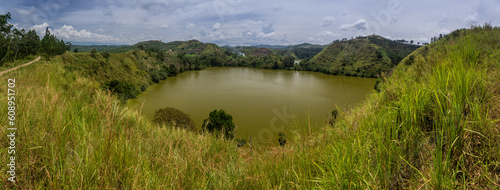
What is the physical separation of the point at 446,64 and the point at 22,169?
172 inches

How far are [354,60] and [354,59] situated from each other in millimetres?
448

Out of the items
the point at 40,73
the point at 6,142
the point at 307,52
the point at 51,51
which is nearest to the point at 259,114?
the point at 40,73

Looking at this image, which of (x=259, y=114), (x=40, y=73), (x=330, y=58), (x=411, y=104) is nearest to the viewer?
(x=411, y=104)

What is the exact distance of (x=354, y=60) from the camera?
8769 centimetres

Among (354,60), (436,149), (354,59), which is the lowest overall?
(436,149)

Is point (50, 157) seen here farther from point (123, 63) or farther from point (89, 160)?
point (123, 63)

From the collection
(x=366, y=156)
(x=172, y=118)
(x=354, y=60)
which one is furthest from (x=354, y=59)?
(x=366, y=156)

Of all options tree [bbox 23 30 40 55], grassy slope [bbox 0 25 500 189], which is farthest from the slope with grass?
tree [bbox 23 30 40 55]

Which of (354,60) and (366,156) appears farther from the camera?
(354,60)

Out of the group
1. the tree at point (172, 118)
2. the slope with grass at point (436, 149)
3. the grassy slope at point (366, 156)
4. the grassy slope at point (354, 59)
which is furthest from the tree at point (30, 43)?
the grassy slope at point (354, 59)

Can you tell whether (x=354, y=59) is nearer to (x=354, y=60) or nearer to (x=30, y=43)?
(x=354, y=60)

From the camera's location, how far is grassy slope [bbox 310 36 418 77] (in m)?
76.8

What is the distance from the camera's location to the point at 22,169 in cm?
140

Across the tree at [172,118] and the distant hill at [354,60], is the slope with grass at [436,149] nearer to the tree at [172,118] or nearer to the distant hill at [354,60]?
the tree at [172,118]
